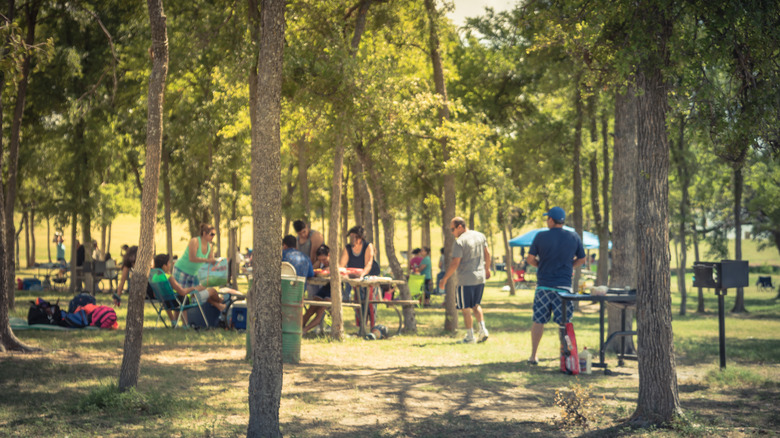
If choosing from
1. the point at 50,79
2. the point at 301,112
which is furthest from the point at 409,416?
the point at 50,79

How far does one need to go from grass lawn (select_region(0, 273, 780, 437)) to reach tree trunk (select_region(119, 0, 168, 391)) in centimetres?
33

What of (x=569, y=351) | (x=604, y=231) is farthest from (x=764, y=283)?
(x=569, y=351)

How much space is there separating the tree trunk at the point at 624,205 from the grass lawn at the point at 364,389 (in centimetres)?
146

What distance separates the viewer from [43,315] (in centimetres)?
1315

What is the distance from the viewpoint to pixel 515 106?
2189cm

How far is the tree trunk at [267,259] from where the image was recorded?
5.39m

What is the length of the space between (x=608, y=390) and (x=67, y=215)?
18685mm

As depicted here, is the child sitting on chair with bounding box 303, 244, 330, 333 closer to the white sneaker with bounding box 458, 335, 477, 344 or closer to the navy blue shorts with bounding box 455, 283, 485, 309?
the navy blue shorts with bounding box 455, 283, 485, 309

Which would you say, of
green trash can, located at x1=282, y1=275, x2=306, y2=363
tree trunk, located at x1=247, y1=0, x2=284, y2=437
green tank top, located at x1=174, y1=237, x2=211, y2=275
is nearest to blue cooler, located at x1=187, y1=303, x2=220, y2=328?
green tank top, located at x1=174, y1=237, x2=211, y2=275

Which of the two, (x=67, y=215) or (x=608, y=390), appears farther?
(x=67, y=215)

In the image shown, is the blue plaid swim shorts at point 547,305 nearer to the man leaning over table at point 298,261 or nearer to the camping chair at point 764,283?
the man leaning over table at point 298,261

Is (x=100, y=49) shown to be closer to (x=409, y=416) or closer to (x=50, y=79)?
(x=50, y=79)

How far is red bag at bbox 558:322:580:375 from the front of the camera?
9.55m

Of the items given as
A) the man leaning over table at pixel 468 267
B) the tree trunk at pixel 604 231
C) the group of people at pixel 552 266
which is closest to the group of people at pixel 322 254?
the man leaning over table at pixel 468 267
